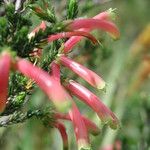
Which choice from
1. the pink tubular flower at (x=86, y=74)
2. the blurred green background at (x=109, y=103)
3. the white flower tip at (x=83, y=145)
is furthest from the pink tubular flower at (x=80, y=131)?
the blurred green background at (x=109, y=103)

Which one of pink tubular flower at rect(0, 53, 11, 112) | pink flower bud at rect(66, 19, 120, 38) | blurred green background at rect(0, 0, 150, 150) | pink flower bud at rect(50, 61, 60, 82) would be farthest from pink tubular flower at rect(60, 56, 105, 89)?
pink tubular flower at rect(0, 53, 11, 112)

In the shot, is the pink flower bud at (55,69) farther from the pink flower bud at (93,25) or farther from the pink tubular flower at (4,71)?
the pink tubular flower at (4,71)

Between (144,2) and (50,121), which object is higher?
(50,121)

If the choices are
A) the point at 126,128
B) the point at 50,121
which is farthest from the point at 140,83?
the point at 50,121

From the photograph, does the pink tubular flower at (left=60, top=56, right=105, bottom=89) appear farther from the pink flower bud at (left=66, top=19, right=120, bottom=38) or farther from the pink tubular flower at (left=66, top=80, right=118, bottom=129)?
the pink flower bud at (left=66, top=19, right=120, bottom=38)

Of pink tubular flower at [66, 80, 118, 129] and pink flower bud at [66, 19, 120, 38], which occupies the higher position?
pink flower bud at [66, 19, 120, 38]

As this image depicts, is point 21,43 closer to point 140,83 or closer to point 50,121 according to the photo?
point 50,121

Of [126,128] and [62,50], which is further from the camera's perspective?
[126,128]
